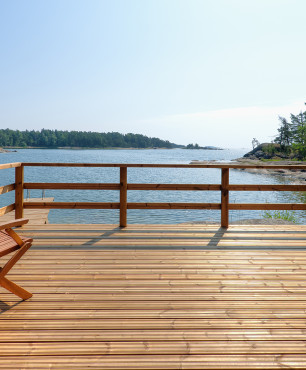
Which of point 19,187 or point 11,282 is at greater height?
point 19,187

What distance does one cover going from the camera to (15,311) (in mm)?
2396

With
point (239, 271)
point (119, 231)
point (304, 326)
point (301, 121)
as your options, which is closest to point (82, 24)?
point (119, 231)

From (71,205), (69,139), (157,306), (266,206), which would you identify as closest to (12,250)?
(157,306)

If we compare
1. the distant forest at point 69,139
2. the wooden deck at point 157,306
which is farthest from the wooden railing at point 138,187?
the distant forest at point 69,139

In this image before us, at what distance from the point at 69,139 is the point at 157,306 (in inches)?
3290

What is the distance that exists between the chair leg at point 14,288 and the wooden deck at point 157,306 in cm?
6

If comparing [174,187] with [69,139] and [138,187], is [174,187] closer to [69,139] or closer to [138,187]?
[138,187]

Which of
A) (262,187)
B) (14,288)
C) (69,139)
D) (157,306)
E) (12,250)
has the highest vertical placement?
(69,139)

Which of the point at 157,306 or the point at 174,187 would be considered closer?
the point at 157,306

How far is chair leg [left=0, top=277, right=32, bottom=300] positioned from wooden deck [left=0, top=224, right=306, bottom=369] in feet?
0.20

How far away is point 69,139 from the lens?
Answer: 270 feet

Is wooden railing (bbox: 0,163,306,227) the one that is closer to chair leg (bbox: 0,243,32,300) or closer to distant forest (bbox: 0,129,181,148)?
chair leg (bbox: 0,243,32,300)

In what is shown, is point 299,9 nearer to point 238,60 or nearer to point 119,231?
point 238,60

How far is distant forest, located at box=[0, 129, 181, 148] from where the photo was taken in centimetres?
8219
